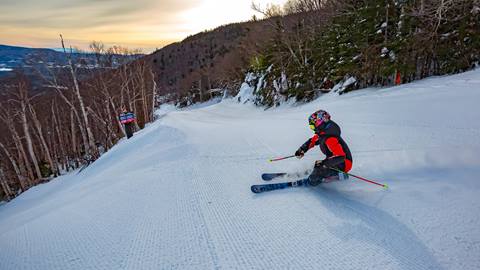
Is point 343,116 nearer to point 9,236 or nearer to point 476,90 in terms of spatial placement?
point 476,90

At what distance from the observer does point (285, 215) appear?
3.86 meters

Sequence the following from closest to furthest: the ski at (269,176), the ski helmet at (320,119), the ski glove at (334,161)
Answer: the ski glove at (334,161), the ski helmet at (320,119), the ski at (269,176)

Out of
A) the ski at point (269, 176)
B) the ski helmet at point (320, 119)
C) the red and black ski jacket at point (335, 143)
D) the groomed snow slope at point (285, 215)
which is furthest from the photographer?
the ski at point (269, 176)

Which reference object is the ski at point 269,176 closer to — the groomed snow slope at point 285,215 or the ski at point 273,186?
the groomed snow slope at point 285,215

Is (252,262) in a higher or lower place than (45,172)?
higher

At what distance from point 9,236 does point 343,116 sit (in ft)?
30.5

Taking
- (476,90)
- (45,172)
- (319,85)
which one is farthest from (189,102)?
(476,90)

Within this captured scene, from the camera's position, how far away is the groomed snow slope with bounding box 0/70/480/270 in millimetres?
2959

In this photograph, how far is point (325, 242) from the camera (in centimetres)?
314

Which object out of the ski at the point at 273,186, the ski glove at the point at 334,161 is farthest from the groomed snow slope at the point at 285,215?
the ski glove at the point at 334,161

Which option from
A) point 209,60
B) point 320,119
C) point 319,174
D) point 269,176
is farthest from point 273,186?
point 209,60

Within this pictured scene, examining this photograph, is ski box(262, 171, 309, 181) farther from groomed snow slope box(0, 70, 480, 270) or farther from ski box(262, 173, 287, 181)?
groomed snow slope box(0, 70, 480, 270)

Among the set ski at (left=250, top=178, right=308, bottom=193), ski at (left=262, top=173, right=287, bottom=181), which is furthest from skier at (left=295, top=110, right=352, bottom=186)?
ski at (left=262, top=173, right=287, bottom=181)

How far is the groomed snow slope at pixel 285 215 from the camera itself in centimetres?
296
